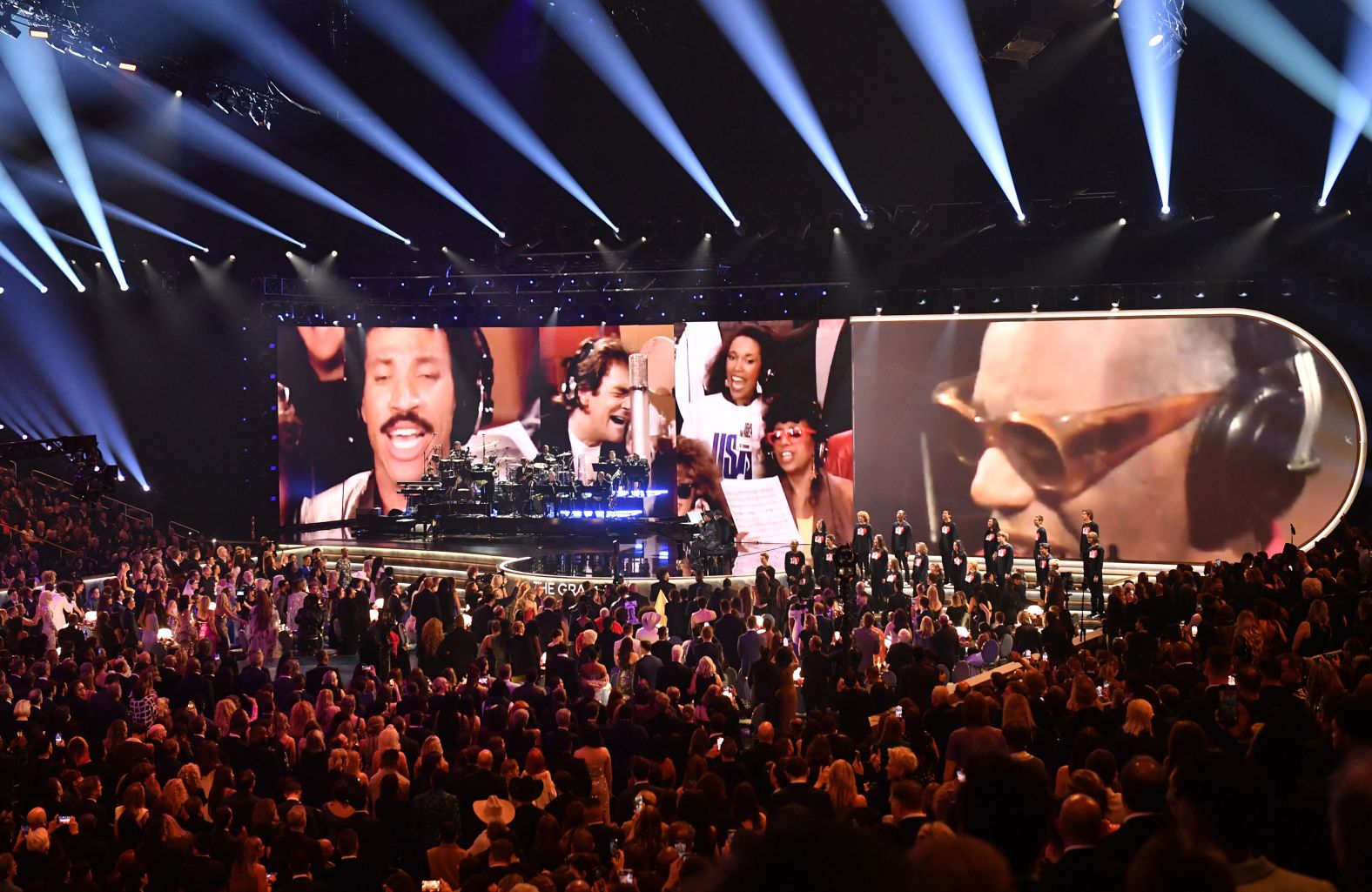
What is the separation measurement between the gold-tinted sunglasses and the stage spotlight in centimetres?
354

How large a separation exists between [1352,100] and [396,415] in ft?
54.7

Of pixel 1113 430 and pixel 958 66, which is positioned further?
pixel 1113 430

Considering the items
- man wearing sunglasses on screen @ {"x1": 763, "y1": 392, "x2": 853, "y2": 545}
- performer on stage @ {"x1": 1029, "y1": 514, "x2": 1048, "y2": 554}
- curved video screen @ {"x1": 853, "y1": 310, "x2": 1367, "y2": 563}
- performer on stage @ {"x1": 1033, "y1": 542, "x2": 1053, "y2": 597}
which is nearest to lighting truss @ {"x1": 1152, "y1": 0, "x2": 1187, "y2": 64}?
curved video screen @ {"x1": 853, "y1": 310, "x2": 1367, "y2": 563}

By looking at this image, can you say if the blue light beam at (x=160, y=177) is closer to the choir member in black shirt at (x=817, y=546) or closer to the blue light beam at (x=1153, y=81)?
the choir member in black shirt at (x=817, y=546)

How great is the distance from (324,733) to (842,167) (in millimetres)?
13903

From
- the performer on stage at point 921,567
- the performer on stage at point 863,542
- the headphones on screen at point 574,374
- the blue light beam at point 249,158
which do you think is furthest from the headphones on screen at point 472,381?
the performer on stage at point 921,567

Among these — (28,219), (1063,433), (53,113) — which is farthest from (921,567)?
(28,219)

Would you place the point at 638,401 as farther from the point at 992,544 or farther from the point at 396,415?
the point at 992,544

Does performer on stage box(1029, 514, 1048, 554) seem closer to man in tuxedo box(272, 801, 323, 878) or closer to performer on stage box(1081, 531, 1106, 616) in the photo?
performer on stage box(1081, 531, 1106, 616)

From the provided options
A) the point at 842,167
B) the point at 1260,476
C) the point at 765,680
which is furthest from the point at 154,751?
the point at 1260,476

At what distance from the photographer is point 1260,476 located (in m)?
18.3

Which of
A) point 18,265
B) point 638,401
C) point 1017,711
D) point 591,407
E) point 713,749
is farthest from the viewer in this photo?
point 18,265

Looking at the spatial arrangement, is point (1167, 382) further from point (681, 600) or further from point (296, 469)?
point (296, 469)

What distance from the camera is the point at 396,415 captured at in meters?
22.9
